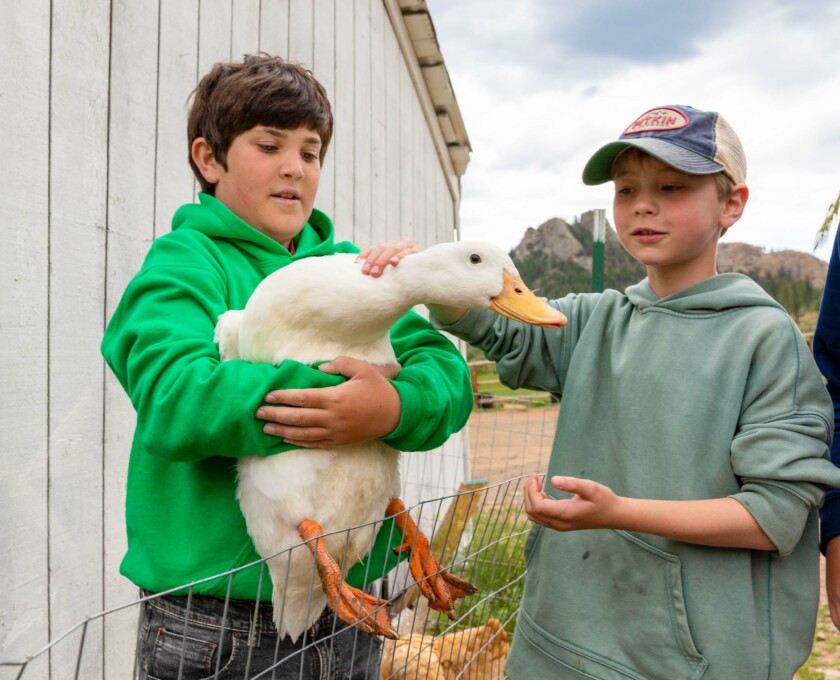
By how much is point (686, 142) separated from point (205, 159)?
0.99 m

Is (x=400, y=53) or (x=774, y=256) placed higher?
(x=774, y=256)

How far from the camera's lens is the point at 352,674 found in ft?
5.15

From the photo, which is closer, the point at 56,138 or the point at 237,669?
the point at 237,669

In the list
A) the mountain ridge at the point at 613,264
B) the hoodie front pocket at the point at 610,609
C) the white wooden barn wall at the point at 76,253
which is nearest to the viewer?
the hoodie front pocket at the point at 610,609

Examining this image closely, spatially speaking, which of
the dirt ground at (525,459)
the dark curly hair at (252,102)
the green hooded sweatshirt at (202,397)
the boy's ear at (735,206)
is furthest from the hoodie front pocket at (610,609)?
the dirt ground at (525,459)

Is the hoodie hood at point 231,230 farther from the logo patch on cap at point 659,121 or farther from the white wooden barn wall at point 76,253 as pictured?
the logo patch on cap at point 659,121

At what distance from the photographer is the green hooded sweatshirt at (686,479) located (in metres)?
1.39

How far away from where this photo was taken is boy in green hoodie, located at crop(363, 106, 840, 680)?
1.38 m

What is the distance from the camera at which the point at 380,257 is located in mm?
1382

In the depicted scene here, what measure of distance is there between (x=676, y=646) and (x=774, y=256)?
28692mm

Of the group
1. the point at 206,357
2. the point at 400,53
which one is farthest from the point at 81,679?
the point at 400,53

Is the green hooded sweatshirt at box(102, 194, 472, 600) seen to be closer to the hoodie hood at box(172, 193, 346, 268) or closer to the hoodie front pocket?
the hoodie hood at box(172, 193, 346, 268)

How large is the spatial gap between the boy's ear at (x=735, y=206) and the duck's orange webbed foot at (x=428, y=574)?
0.90 metres

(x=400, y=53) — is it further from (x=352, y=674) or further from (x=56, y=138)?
(x=352, y=674)
